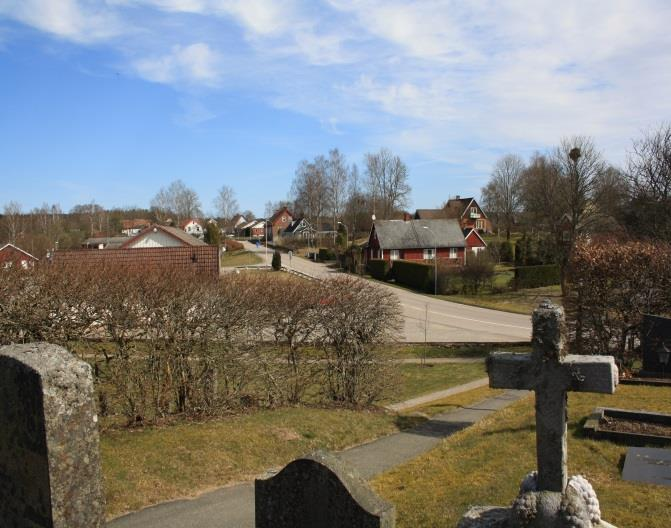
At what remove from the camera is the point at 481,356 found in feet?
90.0

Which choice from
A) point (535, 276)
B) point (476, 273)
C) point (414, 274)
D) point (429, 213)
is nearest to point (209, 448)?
point (476, 273)

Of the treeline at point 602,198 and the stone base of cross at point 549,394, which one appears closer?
the stone base of cross at point 549,394

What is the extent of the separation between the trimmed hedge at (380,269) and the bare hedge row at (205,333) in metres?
40.1

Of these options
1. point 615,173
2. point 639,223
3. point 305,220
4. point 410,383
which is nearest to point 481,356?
point 410,383

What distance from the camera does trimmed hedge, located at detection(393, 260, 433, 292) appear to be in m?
48.9

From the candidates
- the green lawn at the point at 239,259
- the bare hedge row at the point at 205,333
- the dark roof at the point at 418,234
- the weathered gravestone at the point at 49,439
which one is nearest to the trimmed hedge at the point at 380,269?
the dark roof at the point at 418,234

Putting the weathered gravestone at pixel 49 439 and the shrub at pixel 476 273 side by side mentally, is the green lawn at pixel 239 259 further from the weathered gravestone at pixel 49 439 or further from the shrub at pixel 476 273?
the weathered gravestone at pixel 49 439

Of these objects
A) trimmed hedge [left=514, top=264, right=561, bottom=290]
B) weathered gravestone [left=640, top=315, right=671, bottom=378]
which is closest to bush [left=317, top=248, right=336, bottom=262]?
trimmed hedge [left=514, top=264, right=561, bottom=290]

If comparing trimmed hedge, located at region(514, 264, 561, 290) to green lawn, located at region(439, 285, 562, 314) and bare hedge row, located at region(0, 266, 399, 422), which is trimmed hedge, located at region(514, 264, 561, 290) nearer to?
green lawn, located at region(439, 285, 562, 314)

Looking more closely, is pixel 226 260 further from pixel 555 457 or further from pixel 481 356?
pixel 555 457

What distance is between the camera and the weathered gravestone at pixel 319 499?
4.40 meters

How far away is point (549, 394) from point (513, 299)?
132 ft

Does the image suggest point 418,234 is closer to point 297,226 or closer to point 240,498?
point 297,226

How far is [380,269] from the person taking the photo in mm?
57719
